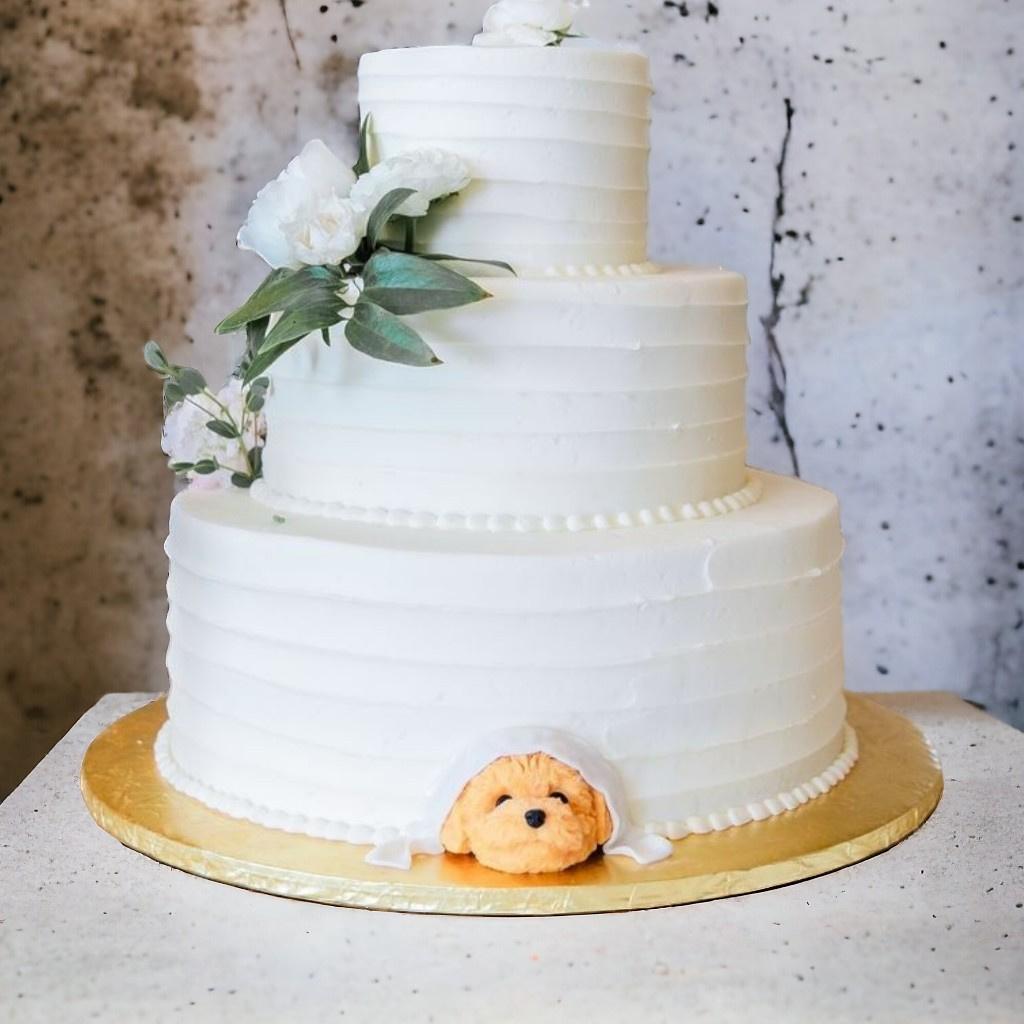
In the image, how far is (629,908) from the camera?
1.65m

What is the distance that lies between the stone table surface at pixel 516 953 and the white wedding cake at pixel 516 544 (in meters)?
0.13

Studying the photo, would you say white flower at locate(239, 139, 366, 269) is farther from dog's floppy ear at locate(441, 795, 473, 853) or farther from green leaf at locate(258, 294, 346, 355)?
dog's floppy ear at locate(441, 795, 473, 853)

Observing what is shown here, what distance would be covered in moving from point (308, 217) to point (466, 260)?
188 millimetres

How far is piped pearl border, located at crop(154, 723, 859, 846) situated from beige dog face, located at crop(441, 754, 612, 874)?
0.10 m

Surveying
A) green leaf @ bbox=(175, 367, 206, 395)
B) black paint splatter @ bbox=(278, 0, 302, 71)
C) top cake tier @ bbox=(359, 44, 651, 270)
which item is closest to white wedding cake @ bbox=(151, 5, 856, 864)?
top cake tier @ bbox=(359, 44, 651, 270)

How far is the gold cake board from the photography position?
1639mm

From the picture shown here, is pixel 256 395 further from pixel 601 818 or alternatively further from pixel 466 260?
pixel 601 818

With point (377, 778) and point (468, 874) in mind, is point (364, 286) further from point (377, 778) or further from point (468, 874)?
point (468, 874)

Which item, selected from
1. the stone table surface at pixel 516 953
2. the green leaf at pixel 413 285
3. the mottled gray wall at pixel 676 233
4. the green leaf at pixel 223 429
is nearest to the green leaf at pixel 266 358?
the green leaf at pixel 413 285

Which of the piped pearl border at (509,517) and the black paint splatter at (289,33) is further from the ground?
the black paint splatter at (289,33)

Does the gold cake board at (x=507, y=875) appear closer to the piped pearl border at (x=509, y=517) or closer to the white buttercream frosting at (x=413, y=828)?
the white buttercream frosting at (x=413, y=828)

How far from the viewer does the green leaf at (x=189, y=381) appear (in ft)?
6.98

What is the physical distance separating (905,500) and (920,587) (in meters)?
0.17

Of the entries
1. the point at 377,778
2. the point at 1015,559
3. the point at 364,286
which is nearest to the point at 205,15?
the point at 364,286
